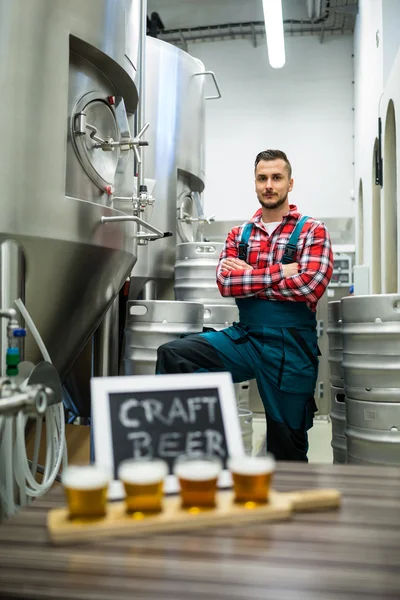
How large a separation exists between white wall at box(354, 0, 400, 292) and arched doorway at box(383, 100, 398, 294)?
0.5 inches

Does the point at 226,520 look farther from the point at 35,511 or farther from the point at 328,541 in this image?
the point at 35,511

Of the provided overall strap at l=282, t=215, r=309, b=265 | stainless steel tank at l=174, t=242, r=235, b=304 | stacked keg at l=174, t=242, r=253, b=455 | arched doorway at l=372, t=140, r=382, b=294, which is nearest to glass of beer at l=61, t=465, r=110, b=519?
overall strap at l=282, t=215, r=309, b=265

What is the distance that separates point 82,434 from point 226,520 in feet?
8.10

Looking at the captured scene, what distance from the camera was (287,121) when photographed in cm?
814

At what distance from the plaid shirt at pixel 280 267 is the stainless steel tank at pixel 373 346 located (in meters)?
0.16

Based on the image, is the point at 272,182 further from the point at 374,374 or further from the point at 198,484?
the point at 198,484

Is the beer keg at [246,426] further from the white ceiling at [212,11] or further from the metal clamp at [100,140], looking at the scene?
the white ceiling at [212,11]

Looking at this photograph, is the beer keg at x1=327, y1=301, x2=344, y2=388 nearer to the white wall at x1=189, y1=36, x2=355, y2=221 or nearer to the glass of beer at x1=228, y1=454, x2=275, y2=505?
the glass of beer at x1=228, y1=454, x2=275, y2=505

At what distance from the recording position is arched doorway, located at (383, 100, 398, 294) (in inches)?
163

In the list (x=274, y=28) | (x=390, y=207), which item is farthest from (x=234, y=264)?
(x=274, y=28)

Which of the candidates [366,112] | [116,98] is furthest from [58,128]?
[366,112]

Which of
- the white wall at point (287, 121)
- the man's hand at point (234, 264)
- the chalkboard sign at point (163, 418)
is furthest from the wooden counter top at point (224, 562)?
the white wall at point (287, 121)

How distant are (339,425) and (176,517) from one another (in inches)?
83.8

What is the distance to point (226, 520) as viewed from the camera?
66 centimetres
